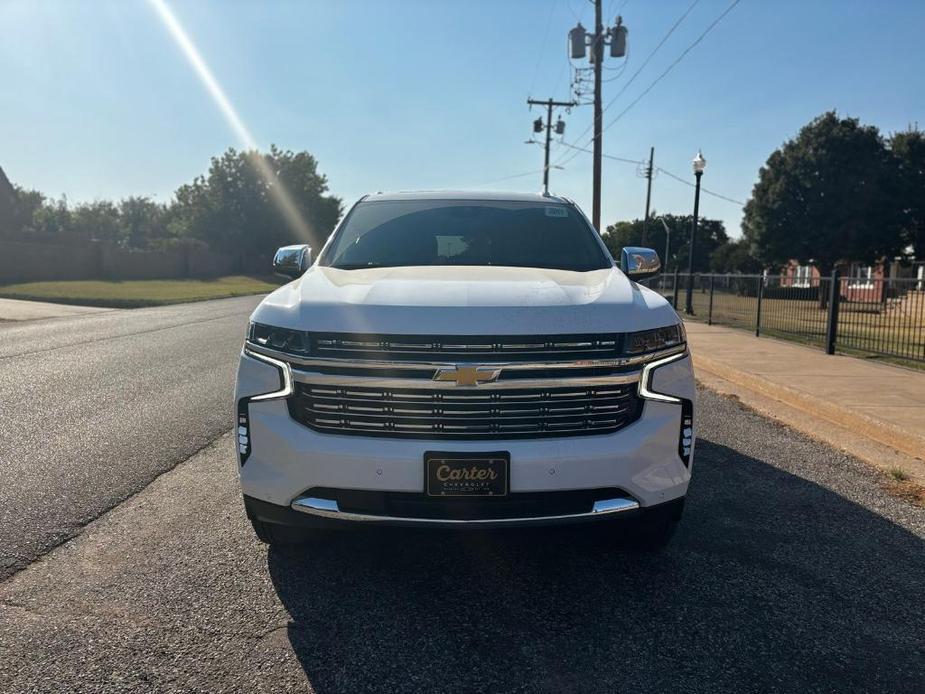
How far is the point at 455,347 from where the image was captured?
2.87 meters

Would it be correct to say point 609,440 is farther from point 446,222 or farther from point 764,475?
point 764,475

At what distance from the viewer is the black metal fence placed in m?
9.59

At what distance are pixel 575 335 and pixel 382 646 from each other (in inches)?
56.5

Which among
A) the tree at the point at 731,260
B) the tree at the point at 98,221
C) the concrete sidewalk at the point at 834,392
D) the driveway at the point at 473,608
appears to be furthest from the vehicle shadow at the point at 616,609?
the tree at the point at 98,221

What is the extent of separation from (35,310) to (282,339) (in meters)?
19.9

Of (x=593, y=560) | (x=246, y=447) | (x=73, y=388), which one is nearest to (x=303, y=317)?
(x=246, y=447)

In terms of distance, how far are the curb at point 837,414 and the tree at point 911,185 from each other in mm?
31691

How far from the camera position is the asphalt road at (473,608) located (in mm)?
2508

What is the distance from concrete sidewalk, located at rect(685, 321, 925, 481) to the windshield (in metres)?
3.05

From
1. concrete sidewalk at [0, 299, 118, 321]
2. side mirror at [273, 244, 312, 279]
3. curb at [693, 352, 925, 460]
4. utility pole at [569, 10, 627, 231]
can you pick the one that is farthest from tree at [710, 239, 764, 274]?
side mirror at [273, 244, 312, 279]

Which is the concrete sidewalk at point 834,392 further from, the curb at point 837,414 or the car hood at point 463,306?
the car hood at point 463,306

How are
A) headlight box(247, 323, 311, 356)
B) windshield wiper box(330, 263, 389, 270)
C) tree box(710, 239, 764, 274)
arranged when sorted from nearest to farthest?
headlight box(247, 323, 311, 356) < windshield wiper box(330, 263, 389, 270) < tree box(710, 239, 764, 274)

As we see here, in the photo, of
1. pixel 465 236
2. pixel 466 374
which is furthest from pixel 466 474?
pixel 465 236

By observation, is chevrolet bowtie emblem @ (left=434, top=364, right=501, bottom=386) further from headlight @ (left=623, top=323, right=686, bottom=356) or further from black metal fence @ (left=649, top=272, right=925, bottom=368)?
black metal fence @ (left=649, top=272, right=925, bottom=368)
